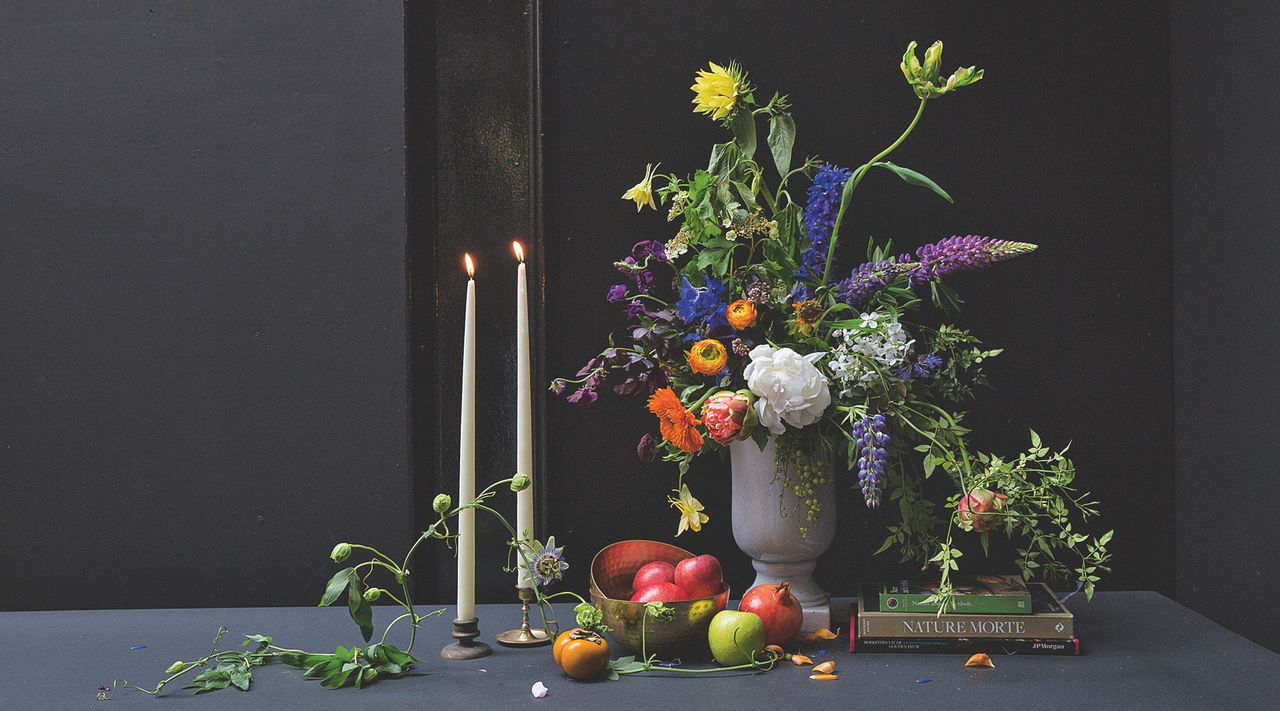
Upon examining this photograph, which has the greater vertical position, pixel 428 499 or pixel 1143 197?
pixel 1143 197

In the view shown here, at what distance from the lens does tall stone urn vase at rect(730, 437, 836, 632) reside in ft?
3.49

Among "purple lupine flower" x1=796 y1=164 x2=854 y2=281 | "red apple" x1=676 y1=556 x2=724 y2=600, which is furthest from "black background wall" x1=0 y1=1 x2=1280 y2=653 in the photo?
"red apple" x1=676 y1=556 x2=724 y2=600

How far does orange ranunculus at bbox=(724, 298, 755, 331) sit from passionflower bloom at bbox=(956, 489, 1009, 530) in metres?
0.29

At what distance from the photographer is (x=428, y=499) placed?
1301mm

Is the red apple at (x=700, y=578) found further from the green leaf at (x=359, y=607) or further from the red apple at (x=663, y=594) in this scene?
the green leaf at (x=359, y=607)

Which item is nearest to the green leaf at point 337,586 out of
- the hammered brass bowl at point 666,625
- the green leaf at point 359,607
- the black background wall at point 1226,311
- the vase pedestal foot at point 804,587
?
the green leaf at point 359,607

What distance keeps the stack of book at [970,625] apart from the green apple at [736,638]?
0.13 metres

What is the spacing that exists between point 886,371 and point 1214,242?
479 mm

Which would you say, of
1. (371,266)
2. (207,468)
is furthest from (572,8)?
(207,468)

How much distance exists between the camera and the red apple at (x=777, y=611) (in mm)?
997

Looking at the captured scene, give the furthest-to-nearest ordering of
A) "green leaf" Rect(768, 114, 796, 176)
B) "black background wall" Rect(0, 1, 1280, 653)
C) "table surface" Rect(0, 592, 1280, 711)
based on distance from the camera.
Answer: "black background wall" Rect(0, 1, 1280, 653)
"green leaf" Rect(768, 114, 796, 176)
"table surface" Rect(0, 592, 1280, 711)

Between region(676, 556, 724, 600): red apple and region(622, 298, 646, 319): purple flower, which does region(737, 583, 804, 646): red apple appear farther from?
region(622, 298, 646, 319): purple flower

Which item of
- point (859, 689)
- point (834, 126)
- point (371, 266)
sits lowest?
point (859, 689)

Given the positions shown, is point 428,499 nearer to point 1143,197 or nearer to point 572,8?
point 572,8
